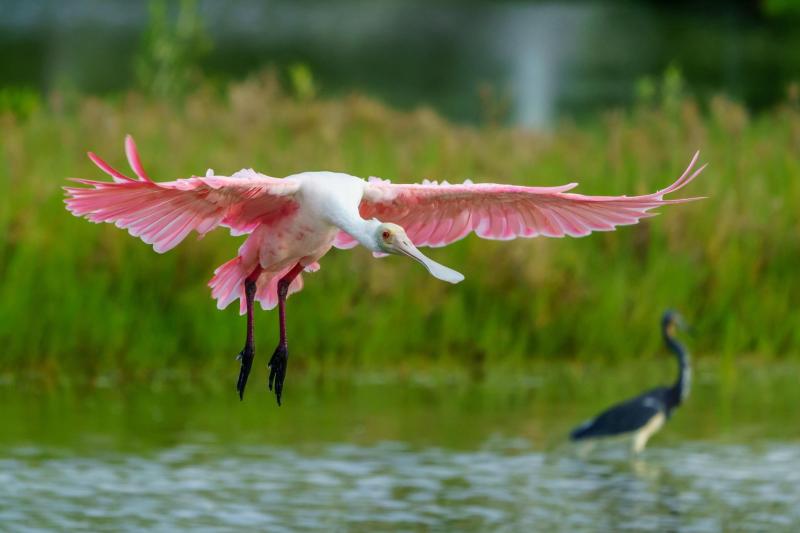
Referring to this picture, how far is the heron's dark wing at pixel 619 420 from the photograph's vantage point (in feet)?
37.2

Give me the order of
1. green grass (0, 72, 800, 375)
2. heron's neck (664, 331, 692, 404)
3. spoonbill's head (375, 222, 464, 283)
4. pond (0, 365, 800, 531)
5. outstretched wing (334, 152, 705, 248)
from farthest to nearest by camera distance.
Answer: green grass (0, 72, 800, 375) < heron's neck (664, 331, 692, 404) < pond (0, 365, 800, 531) < outstretched wing (334, 152, 705, 248) < spoonbill's head (375, 222, 464, 283)

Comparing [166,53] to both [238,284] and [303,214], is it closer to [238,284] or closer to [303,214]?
[238,284]

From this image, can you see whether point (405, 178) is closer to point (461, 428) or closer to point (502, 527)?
point (461, 428)

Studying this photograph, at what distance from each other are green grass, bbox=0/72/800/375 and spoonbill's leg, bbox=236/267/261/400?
597 cm

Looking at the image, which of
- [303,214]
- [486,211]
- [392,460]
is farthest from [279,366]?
[392,460]

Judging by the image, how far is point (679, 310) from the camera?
14.3m

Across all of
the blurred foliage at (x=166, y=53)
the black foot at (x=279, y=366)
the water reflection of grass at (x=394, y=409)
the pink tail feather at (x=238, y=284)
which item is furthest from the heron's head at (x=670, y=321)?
the blurred foliage at (x=166, y=53)

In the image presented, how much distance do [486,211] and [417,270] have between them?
241 inches

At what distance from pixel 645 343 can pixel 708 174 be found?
2119mm

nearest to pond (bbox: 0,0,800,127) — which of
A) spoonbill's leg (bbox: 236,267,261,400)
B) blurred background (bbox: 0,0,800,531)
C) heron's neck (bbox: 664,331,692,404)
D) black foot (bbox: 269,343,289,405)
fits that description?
blurred background (bbox: 0,0,800,531)

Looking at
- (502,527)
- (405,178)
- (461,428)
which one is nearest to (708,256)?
(405,178)

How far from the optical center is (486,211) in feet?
24.9

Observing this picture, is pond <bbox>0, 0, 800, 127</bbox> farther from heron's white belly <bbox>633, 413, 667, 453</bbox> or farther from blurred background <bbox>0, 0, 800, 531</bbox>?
heron's white belly <bbox>633, 413, 667, 453</bbox>

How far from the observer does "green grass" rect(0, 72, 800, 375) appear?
13.1 meters
